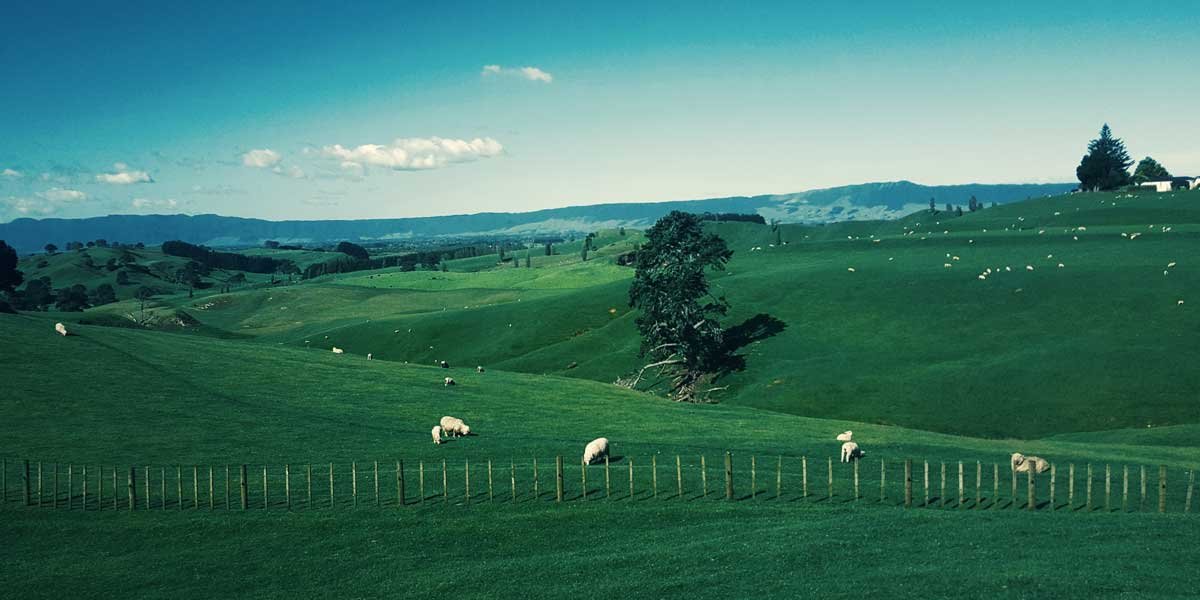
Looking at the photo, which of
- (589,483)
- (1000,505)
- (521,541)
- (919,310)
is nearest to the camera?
(521,541)

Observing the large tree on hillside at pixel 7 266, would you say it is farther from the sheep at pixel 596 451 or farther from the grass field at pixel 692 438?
the sheep at pixel 596 451

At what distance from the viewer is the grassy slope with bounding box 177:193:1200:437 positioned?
7294 cm

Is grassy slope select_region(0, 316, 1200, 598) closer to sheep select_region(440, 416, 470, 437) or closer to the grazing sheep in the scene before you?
the grazing sheep

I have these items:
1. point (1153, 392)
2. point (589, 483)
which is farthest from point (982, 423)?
point (589, 483)

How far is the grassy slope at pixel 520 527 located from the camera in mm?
26203

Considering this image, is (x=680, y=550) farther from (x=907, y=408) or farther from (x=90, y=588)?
(x=907, y=408)

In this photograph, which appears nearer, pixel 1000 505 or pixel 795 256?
pixel 1000 505

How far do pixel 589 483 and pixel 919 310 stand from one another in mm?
71514

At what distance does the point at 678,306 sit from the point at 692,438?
4228 centimetres

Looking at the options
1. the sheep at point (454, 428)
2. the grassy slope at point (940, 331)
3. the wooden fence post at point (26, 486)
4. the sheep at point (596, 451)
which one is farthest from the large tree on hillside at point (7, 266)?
the sheep at point (596, 451)

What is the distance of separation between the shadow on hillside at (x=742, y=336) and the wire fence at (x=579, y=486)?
165ft

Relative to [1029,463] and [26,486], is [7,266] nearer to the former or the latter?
[26,486]

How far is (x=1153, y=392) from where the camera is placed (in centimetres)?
7025

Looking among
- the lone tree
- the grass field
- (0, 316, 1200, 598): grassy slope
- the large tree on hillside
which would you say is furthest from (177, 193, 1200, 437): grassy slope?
the large tree on hillside
